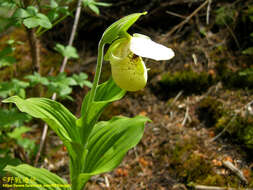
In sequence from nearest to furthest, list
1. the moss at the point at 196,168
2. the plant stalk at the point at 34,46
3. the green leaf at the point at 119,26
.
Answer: the green leaf at the point at 119,26, the moss at the point at 196,168, the plant stalk at the point at 34,46

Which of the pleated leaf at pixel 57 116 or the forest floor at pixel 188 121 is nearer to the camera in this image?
the pleated leaf at pixel 57 116

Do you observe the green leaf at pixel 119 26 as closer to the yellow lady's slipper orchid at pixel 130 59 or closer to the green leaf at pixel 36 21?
the yellow lady's slipper orchid at pixel 130 59

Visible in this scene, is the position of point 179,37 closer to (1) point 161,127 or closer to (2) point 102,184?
(1) point 161,127

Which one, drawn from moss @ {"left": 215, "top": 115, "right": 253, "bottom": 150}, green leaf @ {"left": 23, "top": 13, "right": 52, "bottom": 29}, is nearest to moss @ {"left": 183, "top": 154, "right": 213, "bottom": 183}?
moss @ {"left": 215, "top": 115, "right": 253, "bottom": 150}

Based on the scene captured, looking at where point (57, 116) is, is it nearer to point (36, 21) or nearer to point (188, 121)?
point (36, 21)

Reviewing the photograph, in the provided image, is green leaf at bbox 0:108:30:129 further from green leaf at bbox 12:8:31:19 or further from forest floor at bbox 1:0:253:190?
forest floor at bbox 1:0:253:190

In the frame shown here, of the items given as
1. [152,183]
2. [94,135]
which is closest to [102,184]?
[152,183]

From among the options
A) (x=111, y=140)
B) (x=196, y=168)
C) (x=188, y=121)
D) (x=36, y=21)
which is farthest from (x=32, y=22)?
(x=188, y=121)

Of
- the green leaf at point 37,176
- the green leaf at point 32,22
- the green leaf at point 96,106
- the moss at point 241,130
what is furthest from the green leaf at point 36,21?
the moss at point 241,130
